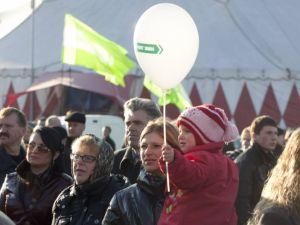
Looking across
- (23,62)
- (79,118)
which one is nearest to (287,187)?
(79,118)

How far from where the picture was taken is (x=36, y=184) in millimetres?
6914

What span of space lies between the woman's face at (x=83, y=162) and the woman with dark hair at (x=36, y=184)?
54 centimetres

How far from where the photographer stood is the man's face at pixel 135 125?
22.4 ft

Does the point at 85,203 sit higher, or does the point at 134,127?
the point at 134,127

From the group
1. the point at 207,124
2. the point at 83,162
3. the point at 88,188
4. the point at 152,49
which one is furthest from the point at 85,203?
the point at 207,124

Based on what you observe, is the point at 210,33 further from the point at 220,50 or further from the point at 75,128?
the point at 75,128

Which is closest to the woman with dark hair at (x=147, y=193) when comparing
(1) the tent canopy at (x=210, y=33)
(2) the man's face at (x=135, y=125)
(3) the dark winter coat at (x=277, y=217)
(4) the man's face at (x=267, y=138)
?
(2) the man's face at (x=135, y=125)

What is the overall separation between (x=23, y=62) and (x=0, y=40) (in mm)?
1561

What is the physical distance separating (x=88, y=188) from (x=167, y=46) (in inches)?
40.2

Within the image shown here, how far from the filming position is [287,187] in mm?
4461

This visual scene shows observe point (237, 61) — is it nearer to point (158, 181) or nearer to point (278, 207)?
point (158, 181)

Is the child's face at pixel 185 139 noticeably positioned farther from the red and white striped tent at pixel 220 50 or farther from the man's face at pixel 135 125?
the red and white striped tent at pixel 220 50

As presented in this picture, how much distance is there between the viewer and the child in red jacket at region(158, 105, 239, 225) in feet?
17.0

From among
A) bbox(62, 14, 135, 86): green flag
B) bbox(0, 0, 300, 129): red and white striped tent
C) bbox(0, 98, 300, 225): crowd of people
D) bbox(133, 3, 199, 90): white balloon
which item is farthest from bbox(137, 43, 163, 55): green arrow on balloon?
bbox(0, 0, 300, 129): red and white striped tent
